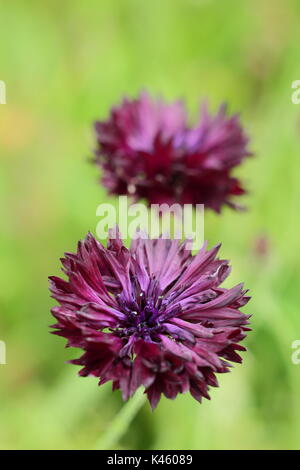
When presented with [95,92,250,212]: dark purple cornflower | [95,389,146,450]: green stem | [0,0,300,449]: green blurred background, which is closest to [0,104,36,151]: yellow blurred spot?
[0,0,300,449]: green blurred background

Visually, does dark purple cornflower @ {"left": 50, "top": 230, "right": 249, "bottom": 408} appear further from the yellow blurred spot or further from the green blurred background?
the yellow blurred spot

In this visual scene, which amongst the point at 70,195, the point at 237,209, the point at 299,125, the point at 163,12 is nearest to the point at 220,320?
the point at 237,209

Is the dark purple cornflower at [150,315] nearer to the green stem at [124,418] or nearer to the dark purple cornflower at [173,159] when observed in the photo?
the green stem at [124,418]

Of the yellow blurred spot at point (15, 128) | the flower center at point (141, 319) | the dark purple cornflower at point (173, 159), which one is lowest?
the flower center at point (141, 319)

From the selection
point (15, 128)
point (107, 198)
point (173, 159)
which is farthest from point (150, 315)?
point (15, 128)

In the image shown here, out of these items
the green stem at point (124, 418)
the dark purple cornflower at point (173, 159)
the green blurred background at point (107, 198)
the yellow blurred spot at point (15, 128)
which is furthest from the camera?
the yellow blurred spot at point (15, 128)

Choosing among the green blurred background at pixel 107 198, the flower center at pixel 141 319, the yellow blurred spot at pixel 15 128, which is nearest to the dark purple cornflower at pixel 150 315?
the flower center at pixel 141 319

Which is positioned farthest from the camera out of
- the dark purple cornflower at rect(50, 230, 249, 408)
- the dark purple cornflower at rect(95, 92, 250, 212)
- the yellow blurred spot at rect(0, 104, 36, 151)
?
the yellow blurred spot at rect(0, 104, 36, 151)

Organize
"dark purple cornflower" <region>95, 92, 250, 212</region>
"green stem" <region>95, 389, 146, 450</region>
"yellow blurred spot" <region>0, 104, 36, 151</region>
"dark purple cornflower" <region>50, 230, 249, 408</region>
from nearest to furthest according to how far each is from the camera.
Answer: "dark purple cornflower" <region>50, 230, 249, 408</region>, "green stem" <region>95, 389, 146, 450</region>, "dark purple cornflower" <region>95, 92, 250, 212</region>, "yellow blurred spot" <region>0, 104, 36, 151</region>
